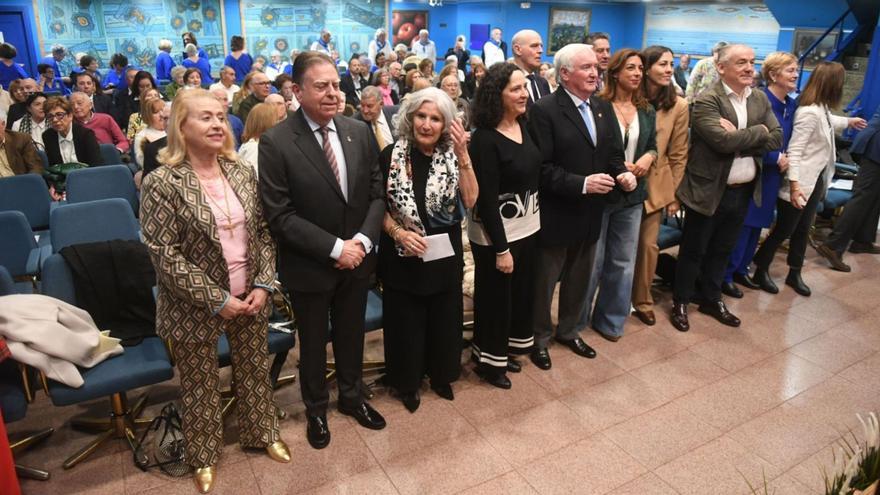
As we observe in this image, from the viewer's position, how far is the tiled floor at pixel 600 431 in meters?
2.58

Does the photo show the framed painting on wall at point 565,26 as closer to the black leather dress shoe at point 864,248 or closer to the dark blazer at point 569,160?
the black leather dress shoe at point 864,248

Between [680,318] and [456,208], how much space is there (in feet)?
6.64

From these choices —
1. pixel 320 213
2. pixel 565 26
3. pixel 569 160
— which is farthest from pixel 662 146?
pixel 565 26

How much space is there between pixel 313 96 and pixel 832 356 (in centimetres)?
332

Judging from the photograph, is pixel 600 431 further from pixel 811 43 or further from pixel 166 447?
pixel 811 43

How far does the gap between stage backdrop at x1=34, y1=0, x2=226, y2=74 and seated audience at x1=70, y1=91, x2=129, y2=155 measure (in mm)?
8285

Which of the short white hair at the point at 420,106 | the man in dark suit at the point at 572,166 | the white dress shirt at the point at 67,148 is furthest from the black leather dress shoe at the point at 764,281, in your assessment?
the white dress shirt at the point at 67,148

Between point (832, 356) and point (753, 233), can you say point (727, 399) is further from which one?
point (753, 233)

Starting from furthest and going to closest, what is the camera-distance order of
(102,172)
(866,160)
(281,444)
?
(866,160)
(102,172)
(281,444)

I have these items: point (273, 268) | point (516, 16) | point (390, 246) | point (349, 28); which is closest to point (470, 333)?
point (390, 246)

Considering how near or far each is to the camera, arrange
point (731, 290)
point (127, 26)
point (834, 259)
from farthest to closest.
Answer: point (127, 26), point (834, 259), point (731, 290)

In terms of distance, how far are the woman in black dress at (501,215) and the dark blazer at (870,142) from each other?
322 centimetres

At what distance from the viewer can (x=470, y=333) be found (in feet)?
12.7

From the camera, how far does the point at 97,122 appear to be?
18.4ft
